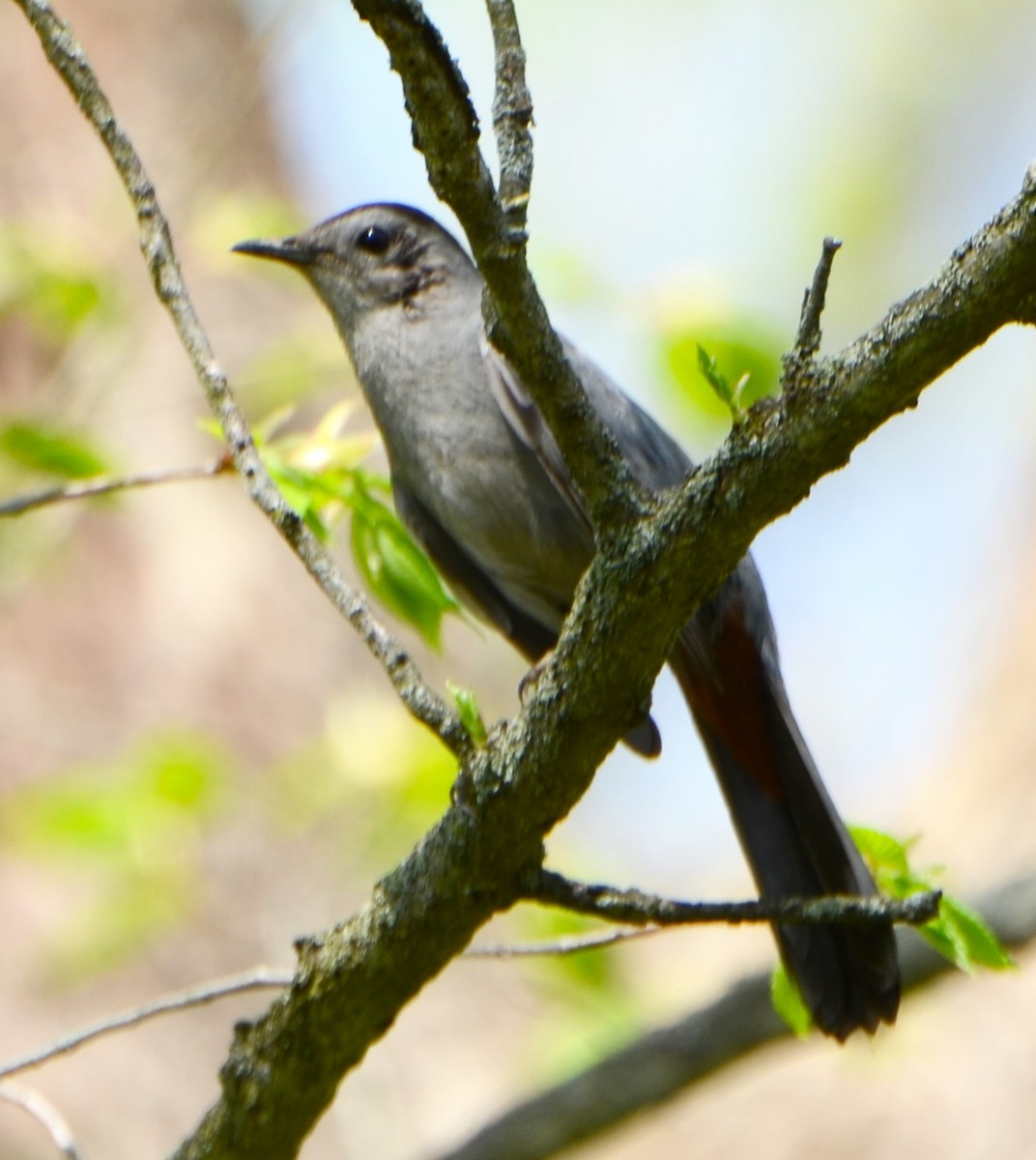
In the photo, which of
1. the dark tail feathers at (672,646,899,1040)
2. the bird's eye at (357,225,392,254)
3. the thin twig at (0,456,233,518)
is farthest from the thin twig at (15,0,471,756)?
the bird's eye at (357,225,392,254)

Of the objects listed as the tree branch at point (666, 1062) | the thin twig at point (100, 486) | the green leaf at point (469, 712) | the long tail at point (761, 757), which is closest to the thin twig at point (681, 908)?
the green leaf at point (469, 712)

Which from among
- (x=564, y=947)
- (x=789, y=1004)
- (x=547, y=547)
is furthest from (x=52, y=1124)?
(x=547, y=547)

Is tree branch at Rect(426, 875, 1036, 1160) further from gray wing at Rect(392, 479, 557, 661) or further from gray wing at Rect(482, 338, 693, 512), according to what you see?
gray wing at Rect(482, 338, 693, 512)

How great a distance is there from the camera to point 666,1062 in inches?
147

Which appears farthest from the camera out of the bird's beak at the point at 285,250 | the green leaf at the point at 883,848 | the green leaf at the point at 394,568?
the bird's beak at the point at 285,250

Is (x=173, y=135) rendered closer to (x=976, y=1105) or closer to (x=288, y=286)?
(x=288, y=286)

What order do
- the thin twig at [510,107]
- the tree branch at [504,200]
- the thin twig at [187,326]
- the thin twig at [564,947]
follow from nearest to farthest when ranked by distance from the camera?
the tree branch at [504,200]
the thin twig at [510,107]
the thin twig at [187,326]
the thin twig at [564,947]

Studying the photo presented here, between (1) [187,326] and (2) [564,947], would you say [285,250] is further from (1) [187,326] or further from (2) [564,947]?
(2) [564,947]

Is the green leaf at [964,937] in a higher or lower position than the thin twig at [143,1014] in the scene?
lower

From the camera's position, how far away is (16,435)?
3129mm

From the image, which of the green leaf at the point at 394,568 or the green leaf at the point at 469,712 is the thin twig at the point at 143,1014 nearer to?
the green leaf at the point at 469,712

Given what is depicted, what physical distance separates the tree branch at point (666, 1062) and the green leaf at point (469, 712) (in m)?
1.68

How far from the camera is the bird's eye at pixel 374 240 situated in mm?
4078

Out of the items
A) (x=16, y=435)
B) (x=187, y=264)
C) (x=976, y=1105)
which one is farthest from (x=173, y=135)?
(x=976, y=1105)
